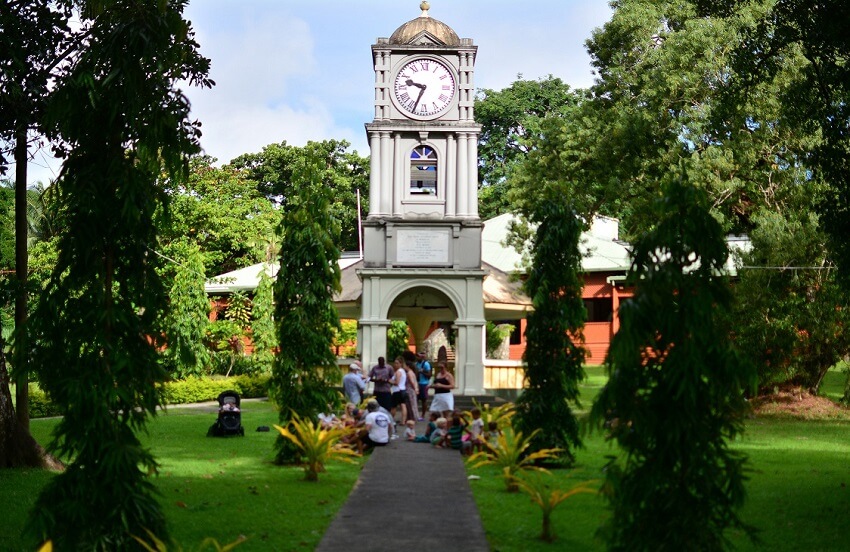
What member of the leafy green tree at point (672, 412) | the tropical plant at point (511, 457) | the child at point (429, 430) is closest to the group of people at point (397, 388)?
the child at point (429, 430)

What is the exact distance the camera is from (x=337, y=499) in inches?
581

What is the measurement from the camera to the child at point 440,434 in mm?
21062

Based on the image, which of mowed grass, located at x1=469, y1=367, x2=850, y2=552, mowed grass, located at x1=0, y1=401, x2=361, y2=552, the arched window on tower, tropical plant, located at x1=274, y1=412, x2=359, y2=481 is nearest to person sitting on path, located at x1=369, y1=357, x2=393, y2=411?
mowed grass, located at x1=0, y1=401, x2=361, y2=552

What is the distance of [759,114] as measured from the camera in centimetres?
2944

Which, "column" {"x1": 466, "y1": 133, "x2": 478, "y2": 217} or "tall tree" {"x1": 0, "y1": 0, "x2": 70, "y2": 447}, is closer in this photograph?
"tall tree" {"x1": 0, "y1": 0, "x2": 70, "y2": 447}

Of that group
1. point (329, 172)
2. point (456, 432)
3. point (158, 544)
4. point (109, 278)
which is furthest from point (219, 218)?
point (158, 544)

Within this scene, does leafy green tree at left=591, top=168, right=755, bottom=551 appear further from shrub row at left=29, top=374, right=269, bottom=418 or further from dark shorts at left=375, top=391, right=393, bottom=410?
shrub row at left=29, top=374, right=269, bottom=418

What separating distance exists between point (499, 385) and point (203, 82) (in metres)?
15.4

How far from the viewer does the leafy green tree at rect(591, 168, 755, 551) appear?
850 centimetres

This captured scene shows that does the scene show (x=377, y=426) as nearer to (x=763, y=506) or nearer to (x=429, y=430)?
(x=429, y=430)

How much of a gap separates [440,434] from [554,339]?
13.4ft

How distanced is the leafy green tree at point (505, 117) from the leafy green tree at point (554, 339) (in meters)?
38.3

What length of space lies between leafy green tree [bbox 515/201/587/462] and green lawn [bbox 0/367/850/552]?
0.84 meters

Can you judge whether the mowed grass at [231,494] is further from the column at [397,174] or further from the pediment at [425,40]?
the pediment at [425,40]
